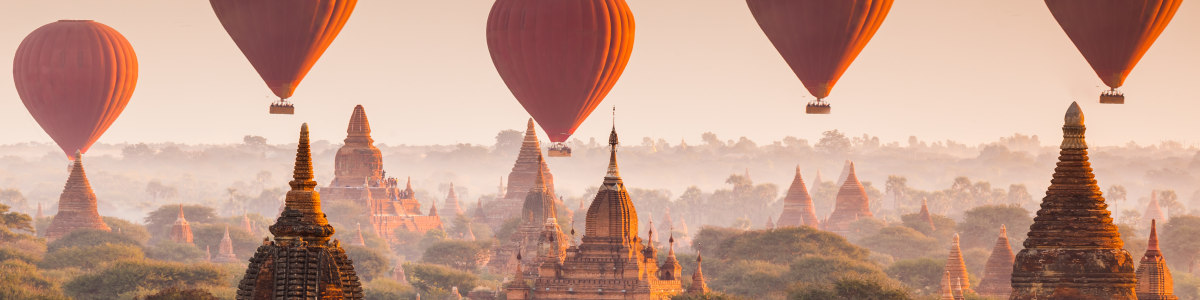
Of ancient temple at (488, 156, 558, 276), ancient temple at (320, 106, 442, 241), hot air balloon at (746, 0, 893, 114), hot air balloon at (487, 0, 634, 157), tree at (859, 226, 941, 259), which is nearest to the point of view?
hot air balloon at (746, 0, 893, 114)

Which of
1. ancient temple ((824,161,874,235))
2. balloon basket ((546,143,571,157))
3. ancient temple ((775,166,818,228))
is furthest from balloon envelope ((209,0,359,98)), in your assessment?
ancient temple ((824,161,874,235))

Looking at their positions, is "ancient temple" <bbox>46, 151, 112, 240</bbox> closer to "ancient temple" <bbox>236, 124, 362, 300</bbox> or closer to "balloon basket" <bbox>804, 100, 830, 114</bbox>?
"balloon basket" <bbox>804, 100, 830, 114</bbox>

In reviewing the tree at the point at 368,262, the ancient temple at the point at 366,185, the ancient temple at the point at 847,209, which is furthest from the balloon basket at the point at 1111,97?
the ancient temple at the point at 847,209

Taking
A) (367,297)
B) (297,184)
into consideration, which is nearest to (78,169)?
(367,297)

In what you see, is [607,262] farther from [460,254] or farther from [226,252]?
[226,252]

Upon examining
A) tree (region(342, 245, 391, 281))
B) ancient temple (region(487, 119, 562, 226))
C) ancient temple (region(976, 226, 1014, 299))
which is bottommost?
ancient temple (region(976, 226, 1014, 299))

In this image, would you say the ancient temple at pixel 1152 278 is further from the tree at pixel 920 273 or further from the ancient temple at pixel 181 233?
the ancient temple at pixel 181 233
